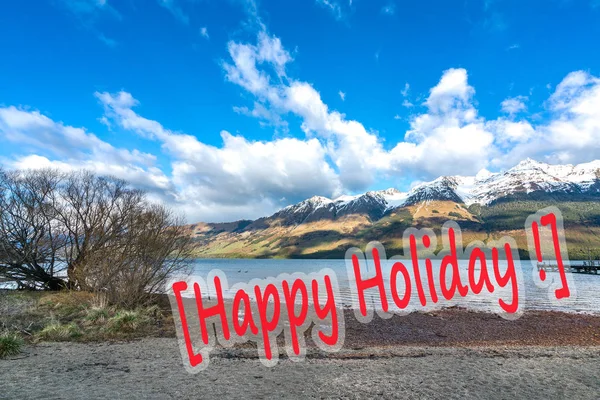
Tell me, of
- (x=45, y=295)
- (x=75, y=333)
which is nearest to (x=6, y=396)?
(x=75, y=333)

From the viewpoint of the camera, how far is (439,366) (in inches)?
435

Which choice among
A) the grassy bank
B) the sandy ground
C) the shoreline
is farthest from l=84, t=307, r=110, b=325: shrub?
the sandy ground

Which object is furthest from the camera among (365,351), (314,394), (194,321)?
(194,321)

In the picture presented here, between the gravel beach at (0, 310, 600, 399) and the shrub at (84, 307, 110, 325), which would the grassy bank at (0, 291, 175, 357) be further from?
the gravel beach at (0, 310, 600, 399)

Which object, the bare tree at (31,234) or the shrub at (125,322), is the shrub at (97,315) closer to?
the shrub at (125,322)

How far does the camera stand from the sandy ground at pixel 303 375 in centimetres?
828

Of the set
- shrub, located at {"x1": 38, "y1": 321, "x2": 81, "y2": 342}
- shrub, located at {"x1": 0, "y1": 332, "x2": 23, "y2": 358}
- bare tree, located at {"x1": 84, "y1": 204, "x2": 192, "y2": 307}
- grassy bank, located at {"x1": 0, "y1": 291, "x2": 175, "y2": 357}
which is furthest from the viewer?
bare tree, located at {"x1": 84, "y1": 204, "x2": 192, "y2": 307}

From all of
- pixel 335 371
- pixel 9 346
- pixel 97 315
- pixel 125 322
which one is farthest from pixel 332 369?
pixel 97 315

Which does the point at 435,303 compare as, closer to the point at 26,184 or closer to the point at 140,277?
the point at 140,277

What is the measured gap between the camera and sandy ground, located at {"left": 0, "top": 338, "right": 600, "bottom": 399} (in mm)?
8281

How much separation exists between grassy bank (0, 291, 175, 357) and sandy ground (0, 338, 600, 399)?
1275 mm

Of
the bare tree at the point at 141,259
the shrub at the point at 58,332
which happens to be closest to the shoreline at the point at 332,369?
the shrub at the point at 58,332

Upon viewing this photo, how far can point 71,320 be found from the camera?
55.9 feet

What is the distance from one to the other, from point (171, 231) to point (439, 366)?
1602 centimetres
